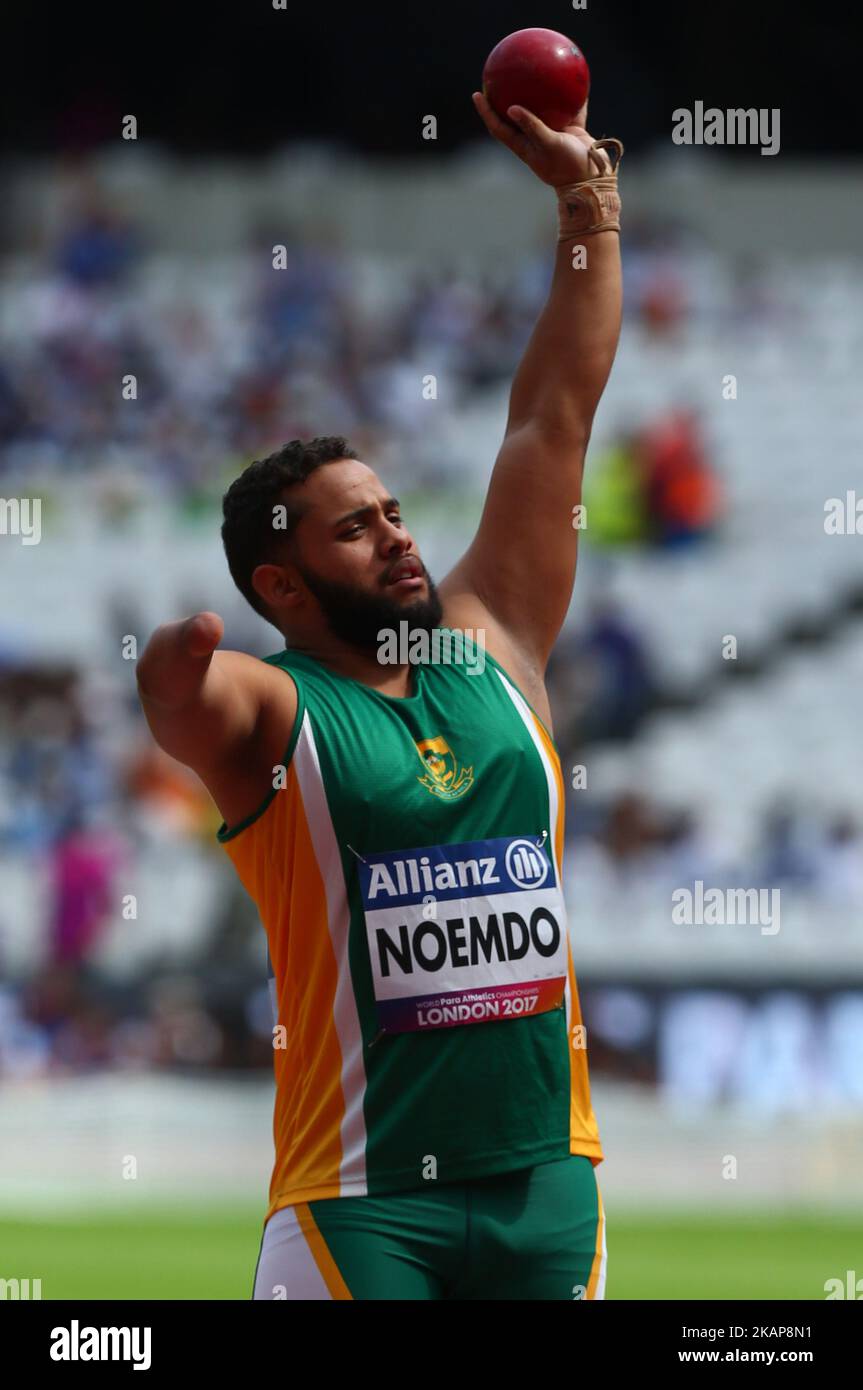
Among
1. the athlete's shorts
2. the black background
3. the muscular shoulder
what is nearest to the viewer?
the athlete's shorts

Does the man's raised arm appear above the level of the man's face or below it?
above

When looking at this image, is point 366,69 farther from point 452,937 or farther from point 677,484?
point 452,937

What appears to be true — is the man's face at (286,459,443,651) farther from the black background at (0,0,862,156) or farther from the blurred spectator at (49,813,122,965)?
the black background at (0,0,862,156)

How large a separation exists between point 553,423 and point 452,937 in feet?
3.97

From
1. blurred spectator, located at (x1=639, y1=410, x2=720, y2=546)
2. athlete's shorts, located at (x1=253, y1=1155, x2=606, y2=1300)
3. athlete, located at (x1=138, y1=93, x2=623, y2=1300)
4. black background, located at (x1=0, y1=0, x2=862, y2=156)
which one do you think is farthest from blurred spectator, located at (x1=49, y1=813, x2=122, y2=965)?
athlete's shorts, located at (x1=253, y1=1155, x2=606, y2=1300)

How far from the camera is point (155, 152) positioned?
1880 cm

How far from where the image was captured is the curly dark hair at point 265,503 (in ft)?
12.4

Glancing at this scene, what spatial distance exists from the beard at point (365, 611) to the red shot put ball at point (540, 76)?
1.24 metres

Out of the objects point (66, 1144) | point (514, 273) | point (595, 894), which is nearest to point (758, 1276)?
point (66, 1144)

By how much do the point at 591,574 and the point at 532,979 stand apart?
12.2 metres

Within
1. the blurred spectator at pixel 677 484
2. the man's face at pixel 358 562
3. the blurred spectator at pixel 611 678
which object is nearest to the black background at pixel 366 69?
the blurred spectator at pixel 677 484

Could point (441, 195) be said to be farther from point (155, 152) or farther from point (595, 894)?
point (595, 894)

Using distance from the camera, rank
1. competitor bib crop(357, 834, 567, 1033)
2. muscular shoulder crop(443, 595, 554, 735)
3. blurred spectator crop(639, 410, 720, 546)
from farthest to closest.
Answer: blurred spectator crop(639, 410, 720, 546) < muscular shoulder crop(443, 595, 554, 735) < competitor bib crop(357, 834, 567, 1033)

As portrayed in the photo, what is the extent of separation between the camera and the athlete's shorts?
329 centimetres
